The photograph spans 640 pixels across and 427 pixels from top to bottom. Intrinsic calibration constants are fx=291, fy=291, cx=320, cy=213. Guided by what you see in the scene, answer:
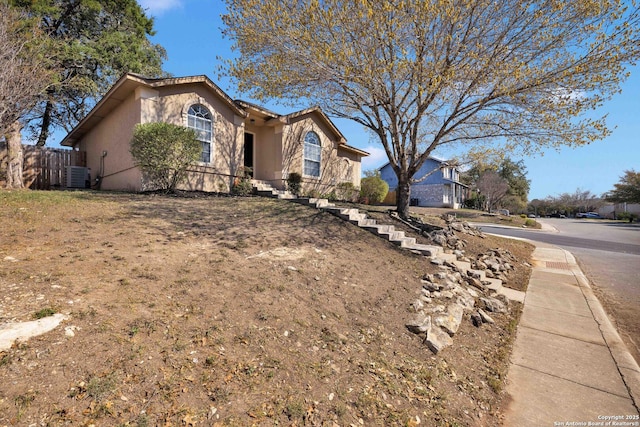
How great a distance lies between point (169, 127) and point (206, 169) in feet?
8.21

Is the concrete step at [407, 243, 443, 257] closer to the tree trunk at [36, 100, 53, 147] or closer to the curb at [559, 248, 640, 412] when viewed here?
the curb at [559, 248, 640, 412]

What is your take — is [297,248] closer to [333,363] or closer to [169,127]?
[333,363]

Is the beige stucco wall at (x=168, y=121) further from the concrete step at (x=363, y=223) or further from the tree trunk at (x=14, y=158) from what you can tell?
the concrete step at (x=363, y=223)

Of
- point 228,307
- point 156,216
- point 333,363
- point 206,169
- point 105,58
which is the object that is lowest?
point 333,363

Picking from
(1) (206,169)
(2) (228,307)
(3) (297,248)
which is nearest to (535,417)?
(2) (228,307)

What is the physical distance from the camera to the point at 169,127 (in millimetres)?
9141

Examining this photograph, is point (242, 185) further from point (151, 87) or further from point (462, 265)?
point (462, 265)

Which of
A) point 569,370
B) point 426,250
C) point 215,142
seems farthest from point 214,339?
point 215,142

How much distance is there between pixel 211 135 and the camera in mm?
11703

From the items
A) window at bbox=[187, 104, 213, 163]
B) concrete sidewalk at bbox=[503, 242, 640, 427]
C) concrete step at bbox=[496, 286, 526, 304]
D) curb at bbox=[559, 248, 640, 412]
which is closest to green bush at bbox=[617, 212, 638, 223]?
curb at bbox=[559, 248, 640, 412]

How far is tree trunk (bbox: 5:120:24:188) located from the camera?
11.1 m

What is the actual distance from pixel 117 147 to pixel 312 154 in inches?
331

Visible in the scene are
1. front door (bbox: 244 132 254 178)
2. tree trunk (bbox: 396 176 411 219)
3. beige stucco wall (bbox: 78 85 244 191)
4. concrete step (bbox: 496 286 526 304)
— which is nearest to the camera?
concrete step (bbox: 496 286 526 304)

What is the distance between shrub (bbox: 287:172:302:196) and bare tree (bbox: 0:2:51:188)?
9558mm
